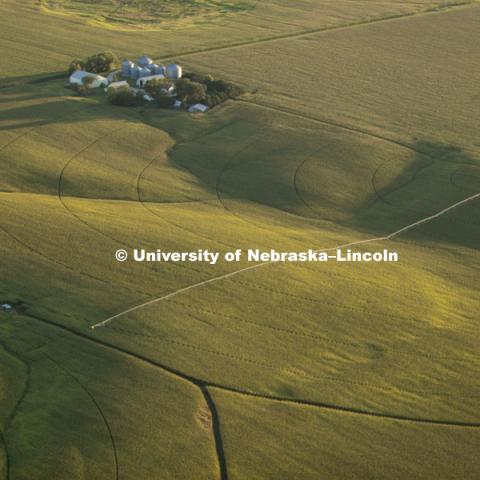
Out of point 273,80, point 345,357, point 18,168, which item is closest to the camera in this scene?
point 345,357

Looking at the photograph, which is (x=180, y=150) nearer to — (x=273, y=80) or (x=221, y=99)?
(x=221, y=99)

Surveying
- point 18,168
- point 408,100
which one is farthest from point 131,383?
point 408,100

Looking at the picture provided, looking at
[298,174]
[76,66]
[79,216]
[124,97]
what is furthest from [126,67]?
[79,216]

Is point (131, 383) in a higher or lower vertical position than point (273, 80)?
lower

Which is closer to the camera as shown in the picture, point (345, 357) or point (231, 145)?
point (345, 357)

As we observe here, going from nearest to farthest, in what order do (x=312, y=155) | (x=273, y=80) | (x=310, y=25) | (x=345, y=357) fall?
1. (x=345, y=357)
2. (x=312, y=155)
3. (x=273, y=80)
4. (x=310, y=25)

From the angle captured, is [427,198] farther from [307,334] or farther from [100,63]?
[100,63]

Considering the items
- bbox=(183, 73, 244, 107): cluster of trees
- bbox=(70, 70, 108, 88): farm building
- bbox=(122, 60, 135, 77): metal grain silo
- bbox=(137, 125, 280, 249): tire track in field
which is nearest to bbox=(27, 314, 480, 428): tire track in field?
bbox=(137, 125, 280, 249): tire track in field
